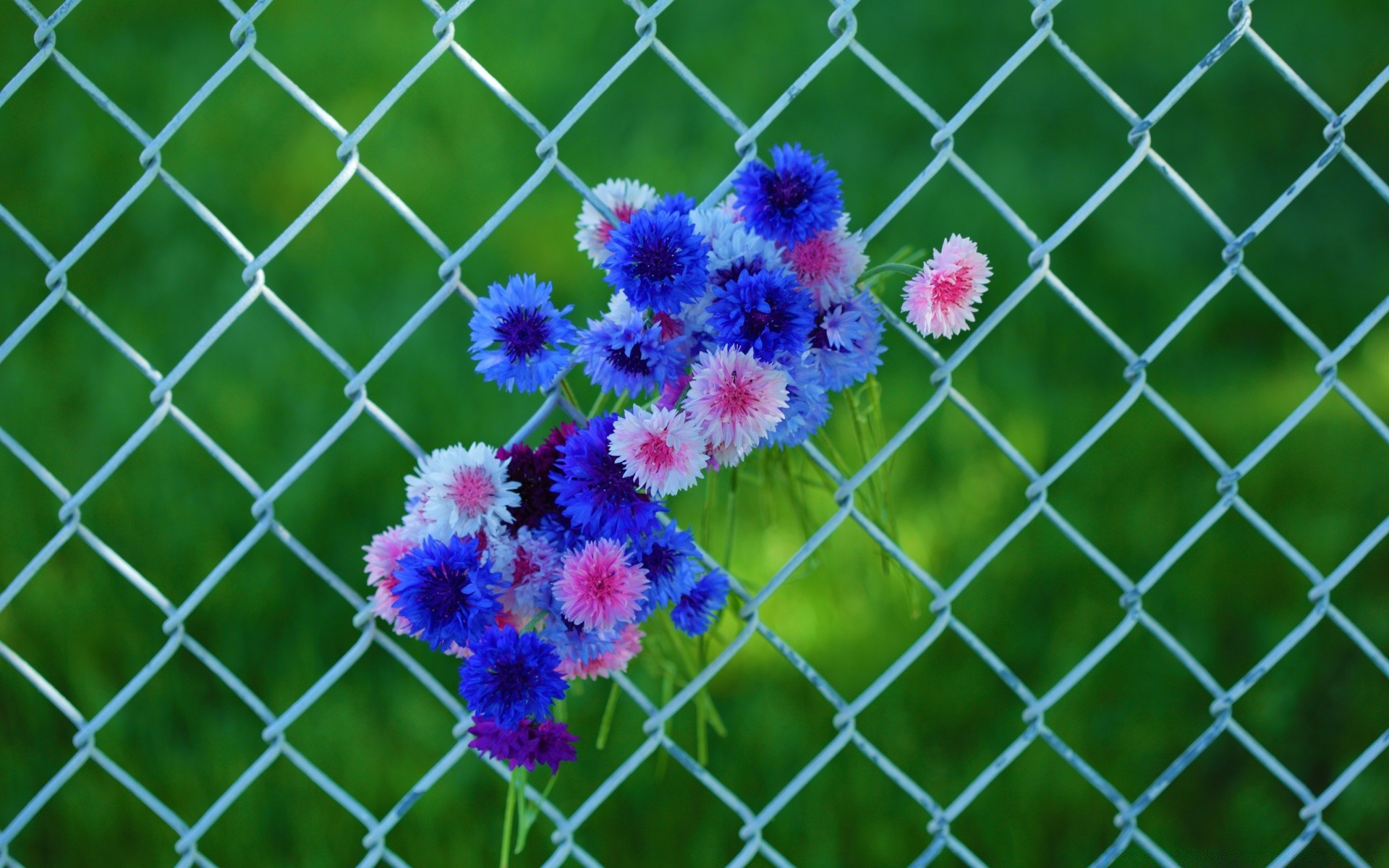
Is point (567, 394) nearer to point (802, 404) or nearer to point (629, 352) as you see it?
point (629, 352)

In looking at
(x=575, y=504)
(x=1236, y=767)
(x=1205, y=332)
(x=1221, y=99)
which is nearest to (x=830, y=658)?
(x=1236, y=767)

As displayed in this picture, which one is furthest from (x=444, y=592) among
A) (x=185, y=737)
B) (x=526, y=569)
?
(x=185, y=737)

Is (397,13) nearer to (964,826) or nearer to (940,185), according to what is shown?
(940,185)

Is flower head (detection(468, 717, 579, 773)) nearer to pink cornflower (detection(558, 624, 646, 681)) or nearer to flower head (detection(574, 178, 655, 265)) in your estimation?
pink cornflower (detection(558, 624, 646, 681))

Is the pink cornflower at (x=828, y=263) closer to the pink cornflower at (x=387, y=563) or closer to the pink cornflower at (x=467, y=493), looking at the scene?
the pink cornflower at (x=467, y=493)

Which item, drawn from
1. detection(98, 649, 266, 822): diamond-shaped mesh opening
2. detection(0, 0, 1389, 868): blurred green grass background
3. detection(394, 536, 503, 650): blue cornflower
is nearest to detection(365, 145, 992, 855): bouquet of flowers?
detection(394, 536, 503, 650): blue cornflower

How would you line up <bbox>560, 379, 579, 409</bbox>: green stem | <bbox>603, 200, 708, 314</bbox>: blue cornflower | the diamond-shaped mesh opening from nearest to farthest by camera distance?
<bbox>603, 200, 708, 314</bbox>: blue cornflower → <bbox>560, 379, 579, 409</bbox>: green stem → the diamond-shaped mesh opening
